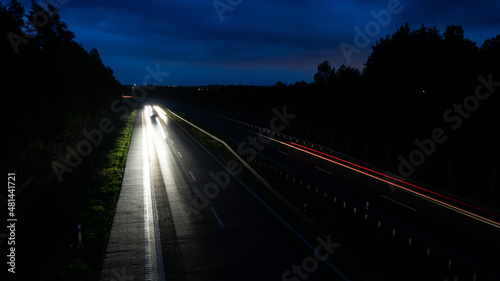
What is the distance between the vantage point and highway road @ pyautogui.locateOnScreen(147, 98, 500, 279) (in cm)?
1400

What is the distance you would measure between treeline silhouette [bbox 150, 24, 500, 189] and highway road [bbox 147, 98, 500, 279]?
7.35 m

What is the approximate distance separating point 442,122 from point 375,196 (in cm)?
1726

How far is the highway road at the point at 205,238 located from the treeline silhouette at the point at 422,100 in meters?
19.1

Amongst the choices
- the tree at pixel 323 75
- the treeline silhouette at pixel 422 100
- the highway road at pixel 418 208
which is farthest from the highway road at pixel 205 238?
the tree at pixel 323 75

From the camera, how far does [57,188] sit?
23094 mm

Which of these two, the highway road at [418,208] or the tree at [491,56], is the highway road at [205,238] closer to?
the highway road at [418,208]

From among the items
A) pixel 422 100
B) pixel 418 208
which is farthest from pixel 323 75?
pixel 418 208

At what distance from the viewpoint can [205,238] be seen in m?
14.8

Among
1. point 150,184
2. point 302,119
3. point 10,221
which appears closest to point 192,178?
point 150,184

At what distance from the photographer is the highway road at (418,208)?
14.0 m

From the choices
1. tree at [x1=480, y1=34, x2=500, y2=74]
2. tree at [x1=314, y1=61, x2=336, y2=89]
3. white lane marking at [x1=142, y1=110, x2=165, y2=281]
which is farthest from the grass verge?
tree at [x1=314, y1=61, x2=336, y2=89]

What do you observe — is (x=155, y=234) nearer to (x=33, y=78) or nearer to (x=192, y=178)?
(x=192, y=178)

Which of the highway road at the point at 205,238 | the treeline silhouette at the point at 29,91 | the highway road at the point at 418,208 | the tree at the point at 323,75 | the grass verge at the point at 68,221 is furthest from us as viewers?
the tree at the point at 323,75

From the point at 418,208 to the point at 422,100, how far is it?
2265cm
